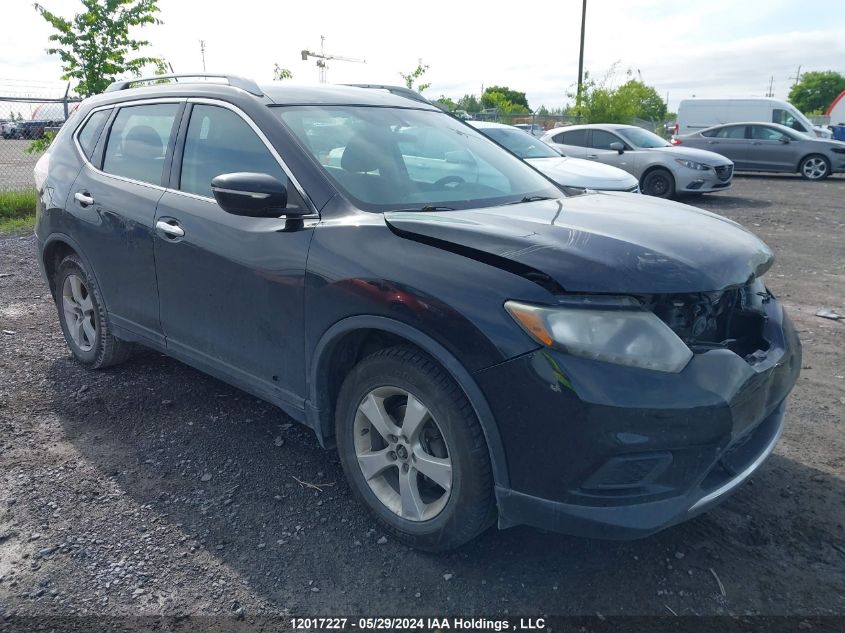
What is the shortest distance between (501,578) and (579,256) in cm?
124

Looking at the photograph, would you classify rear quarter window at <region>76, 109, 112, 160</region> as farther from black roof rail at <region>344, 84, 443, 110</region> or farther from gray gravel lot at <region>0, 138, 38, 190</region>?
gray gravel lot at <region>0, 138, 38, 190</region>

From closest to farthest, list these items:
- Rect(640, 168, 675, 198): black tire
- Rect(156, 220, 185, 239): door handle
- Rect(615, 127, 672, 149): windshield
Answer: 1. Rect(156, 220, 185, 239): door handle
2. Rect(640, 168, 675, 198): black tire
3. Rect(615, 127, 672, 149): windshield

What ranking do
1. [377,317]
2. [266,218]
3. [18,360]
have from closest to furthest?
[377,317], [266,218], [18,360]

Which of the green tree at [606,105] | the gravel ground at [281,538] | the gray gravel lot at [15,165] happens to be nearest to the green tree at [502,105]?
the green tree at [606,105]

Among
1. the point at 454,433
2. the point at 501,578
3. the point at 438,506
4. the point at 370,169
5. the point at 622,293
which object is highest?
the point at 370,169

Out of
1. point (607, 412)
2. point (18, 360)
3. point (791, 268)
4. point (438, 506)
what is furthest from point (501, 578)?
point (791, 268)

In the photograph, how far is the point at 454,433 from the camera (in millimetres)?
2467

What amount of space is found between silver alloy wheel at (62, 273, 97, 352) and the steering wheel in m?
2.45

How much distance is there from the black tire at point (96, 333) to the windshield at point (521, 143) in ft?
22.2

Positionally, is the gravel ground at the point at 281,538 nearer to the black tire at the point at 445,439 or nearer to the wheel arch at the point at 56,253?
the black tire at the point at 445,439

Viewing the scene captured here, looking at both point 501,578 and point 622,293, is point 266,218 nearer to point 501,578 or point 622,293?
point 622,293

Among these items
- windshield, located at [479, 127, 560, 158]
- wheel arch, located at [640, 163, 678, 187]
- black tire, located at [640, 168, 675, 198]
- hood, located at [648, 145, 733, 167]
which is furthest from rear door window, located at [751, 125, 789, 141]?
windshield, located at [479, 127, 560, 158]

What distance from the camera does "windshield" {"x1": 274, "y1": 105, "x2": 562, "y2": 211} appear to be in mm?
3141

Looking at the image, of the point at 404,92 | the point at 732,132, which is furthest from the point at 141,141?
the point at 732,132
